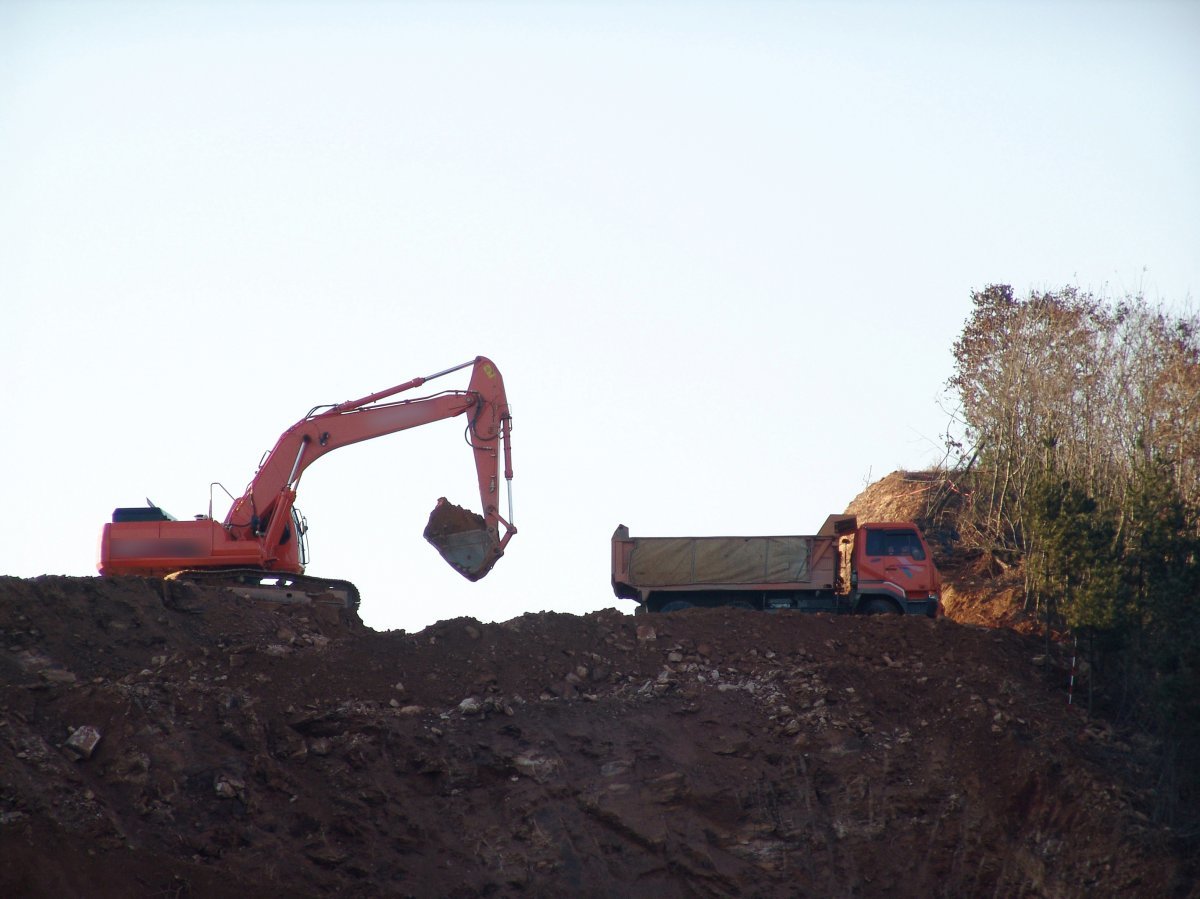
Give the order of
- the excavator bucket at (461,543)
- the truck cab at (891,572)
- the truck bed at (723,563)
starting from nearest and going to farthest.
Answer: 1. the excavator bucket at (461,543)
2. the truck cab at (891,572)
3. the truck bed at (723,563)

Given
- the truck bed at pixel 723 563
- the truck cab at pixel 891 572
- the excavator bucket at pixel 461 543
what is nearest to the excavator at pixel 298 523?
the excavator bucket at pixel 461 543

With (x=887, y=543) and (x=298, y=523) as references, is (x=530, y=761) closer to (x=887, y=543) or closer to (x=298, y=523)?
(x=298, y=523)

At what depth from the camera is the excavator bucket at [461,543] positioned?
2689cm

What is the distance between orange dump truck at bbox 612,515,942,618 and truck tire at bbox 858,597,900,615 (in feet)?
0.07

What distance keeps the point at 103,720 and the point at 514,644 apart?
7638 millimetres

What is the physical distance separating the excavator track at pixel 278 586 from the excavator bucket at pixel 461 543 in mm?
2369

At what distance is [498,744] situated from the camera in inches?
922

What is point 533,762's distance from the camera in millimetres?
23156

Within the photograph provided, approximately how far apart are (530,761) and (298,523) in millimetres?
8134

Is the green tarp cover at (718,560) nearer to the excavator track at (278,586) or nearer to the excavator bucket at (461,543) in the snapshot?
the excavator bucket at (461,543)

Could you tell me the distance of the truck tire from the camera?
2991 centimetres

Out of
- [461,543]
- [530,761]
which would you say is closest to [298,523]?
[461,543]

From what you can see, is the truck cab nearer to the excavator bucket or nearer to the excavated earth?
the excavated earth

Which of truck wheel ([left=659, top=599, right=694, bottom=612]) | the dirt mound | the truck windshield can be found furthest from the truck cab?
truck wheel ([left=659, top=599, right=694, bottom=612])
